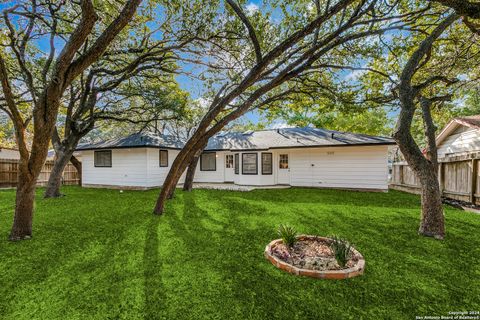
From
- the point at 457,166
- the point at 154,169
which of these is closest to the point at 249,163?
the point at 154,169

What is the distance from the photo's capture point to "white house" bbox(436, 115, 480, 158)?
10289 mm

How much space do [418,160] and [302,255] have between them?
3.13m

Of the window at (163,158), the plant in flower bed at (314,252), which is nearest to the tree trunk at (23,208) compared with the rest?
the plant in flower bed at (314,252)

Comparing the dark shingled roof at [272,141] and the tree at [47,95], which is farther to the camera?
the dark shingled roof at [272,141]

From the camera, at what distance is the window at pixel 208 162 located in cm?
1495

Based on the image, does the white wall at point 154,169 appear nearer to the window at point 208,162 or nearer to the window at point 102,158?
the window at point 208,162

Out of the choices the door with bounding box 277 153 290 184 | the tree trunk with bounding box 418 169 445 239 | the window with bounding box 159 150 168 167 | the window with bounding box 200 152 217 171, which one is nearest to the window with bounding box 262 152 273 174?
the door with bounding box 277 153 290 184

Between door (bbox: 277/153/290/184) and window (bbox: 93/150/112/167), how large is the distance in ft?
33.0

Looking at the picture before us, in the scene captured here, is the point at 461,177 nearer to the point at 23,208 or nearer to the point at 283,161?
the point at 283,161

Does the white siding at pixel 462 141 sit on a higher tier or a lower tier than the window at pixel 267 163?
higher

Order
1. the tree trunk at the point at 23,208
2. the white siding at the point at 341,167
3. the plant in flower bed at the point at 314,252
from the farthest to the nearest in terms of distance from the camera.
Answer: the white siding at the point at 341,167 < the tree trunk at the point at 23,208 < the plant in flower bed at the point at 314,252

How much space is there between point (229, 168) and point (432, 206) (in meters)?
11.2

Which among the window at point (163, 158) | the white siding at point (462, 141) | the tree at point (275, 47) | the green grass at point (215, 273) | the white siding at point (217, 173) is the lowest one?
the green grass at point (215, 273)

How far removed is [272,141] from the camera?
1363 cm
